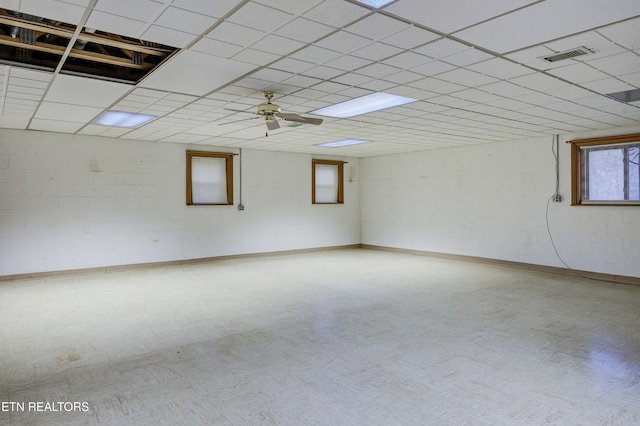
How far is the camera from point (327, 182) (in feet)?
38.5

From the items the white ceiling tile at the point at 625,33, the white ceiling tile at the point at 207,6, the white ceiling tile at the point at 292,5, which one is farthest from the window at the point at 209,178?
the white ceiling tile at the point at 625,33

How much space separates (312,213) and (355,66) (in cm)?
736

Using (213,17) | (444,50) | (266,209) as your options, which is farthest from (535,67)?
(266,209)

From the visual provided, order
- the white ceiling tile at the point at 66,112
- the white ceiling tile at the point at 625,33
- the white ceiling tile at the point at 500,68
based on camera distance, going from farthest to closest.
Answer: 1. the white ceiling tile at the point at 66,112
2. the white ceiling tile at the point at 500,68
3. the white ceiling tile at the point at 625,33

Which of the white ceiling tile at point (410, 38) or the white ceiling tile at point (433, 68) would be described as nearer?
the white ceiling tile at point (410, 38)

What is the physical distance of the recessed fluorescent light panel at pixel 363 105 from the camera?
5.43 meters

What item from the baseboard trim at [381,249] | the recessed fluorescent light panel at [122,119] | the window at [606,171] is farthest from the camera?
the baseboard trim at [381,249]

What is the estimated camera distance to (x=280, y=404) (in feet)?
9.53

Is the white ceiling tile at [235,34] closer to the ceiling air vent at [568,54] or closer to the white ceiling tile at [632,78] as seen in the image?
the ceiling air vent at [568,54]

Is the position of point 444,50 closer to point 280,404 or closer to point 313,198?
point 280,404

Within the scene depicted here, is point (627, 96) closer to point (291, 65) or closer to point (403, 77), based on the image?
point (403, 77)

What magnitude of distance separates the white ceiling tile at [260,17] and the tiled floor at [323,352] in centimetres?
274

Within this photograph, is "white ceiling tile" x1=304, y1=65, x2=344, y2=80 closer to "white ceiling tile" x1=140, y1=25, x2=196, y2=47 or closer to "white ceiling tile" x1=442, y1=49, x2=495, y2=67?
"white ceiling tile" x1=442, y1=49, x2=495, y2=67

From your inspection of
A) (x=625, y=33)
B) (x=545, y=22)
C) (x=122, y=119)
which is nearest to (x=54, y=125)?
(x=122, y=119)
